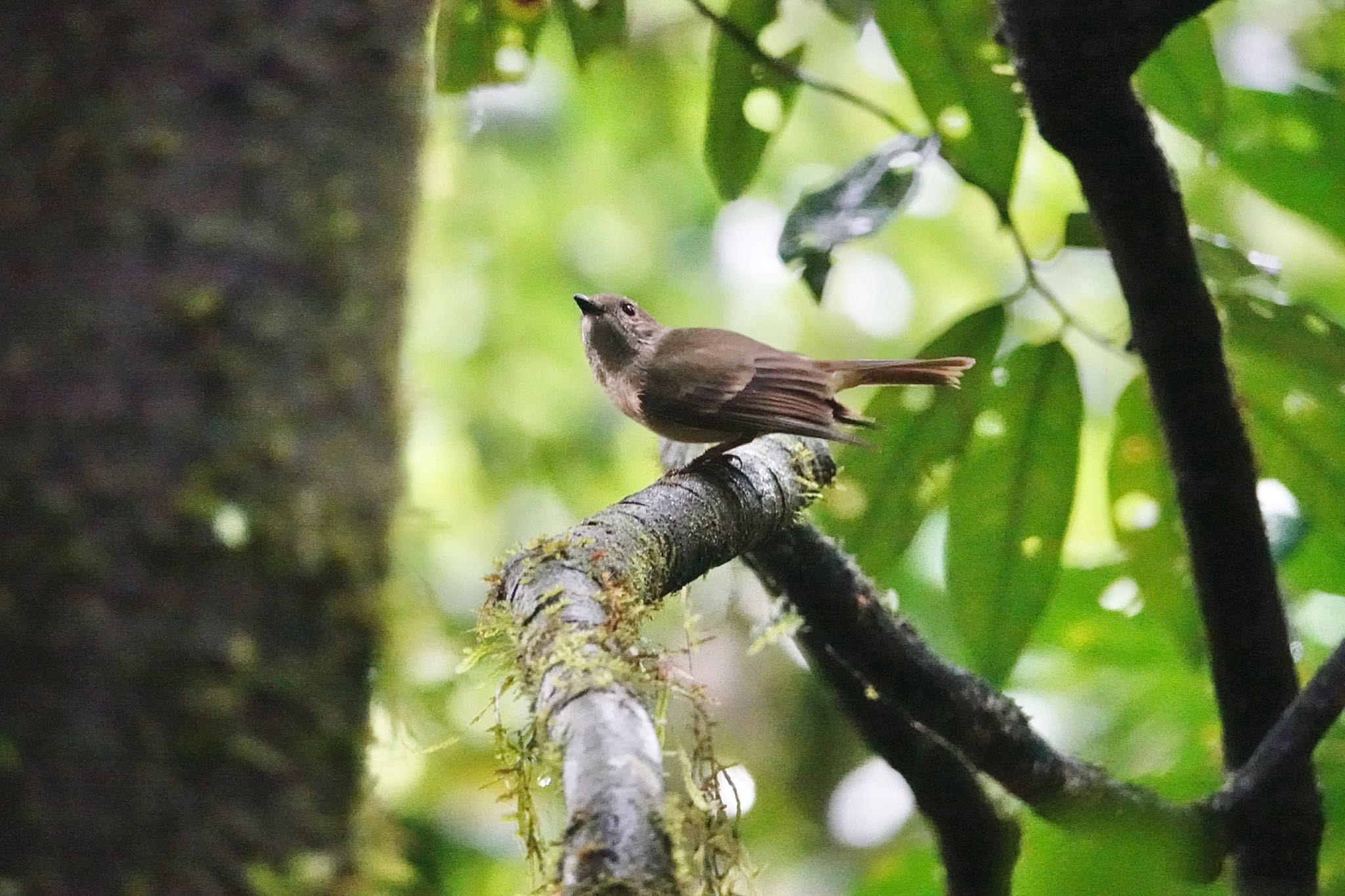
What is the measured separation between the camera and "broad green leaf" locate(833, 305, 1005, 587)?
2.55m

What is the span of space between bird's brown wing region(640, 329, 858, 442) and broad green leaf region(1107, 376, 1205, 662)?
26.8 inches

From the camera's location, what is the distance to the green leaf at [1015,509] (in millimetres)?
2479

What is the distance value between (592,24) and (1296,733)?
1983 millimetres

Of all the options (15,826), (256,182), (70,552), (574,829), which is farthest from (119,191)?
(574,829)

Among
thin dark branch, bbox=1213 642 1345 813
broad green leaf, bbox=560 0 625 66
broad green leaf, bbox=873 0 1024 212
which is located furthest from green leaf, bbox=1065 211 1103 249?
broad green leaf, bbox=560 0 625 66

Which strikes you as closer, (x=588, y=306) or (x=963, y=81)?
(x=963, y=81)

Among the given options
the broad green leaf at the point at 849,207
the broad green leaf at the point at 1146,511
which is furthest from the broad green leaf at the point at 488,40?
the broad green leaf at the point at 1146,511

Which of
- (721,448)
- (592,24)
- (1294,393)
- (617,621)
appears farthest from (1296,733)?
(592,24)

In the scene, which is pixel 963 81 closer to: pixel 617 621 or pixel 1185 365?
pixel 1185 365

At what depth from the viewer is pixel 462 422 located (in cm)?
480

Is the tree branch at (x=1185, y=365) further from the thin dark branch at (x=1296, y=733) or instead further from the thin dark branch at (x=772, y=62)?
the thin dark branch at (x=772, y=62)

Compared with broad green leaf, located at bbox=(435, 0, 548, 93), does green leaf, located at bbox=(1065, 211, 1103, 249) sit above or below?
below

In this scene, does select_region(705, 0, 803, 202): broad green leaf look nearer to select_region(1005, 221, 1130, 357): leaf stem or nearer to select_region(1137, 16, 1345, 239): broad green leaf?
select_region(1005, 221, 1130, 357): leaf stem

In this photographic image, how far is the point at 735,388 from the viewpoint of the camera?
2.58 metres
